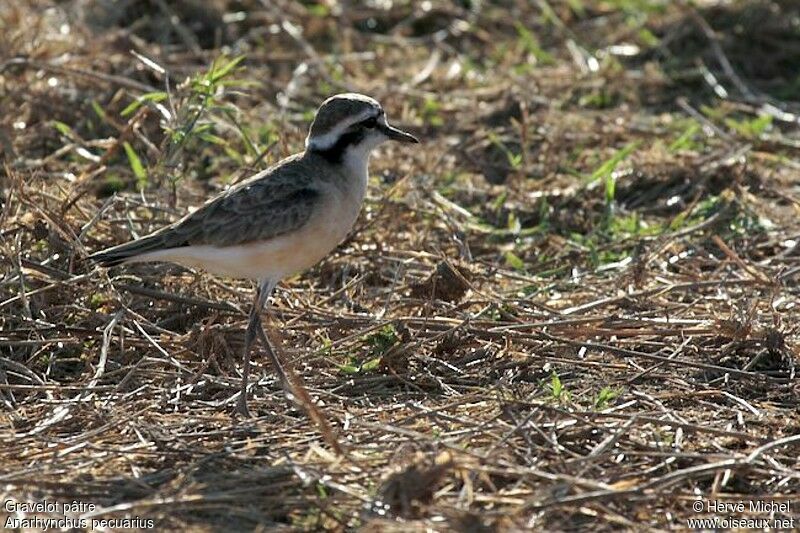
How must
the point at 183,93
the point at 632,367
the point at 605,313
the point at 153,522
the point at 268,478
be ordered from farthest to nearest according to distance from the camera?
the point at 183,93 < the point at 605,313 < the point at 632,367 < the point at 268,478 < the point at 153,522

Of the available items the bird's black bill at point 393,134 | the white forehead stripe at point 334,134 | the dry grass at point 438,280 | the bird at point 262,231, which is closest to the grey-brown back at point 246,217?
the bird at point 262,231

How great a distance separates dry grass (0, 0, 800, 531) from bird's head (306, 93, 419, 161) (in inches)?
37.4

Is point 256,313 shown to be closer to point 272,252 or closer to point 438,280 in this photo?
point 272,252

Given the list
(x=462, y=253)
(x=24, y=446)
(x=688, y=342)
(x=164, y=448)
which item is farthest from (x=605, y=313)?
(x=24, y=446)

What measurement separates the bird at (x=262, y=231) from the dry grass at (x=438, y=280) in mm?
507

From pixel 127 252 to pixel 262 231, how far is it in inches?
28.6

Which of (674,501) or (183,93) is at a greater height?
(183,93)

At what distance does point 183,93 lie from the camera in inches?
374

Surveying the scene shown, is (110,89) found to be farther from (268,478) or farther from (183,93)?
(268,478)

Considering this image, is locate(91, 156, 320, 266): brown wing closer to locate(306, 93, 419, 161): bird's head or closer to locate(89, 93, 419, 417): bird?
locate(89, 93, 419, 417): bird

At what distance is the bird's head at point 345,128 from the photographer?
8328 mm

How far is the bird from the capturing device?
7.89m

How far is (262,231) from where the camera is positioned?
7.93 metres

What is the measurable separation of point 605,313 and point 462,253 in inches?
51.4
